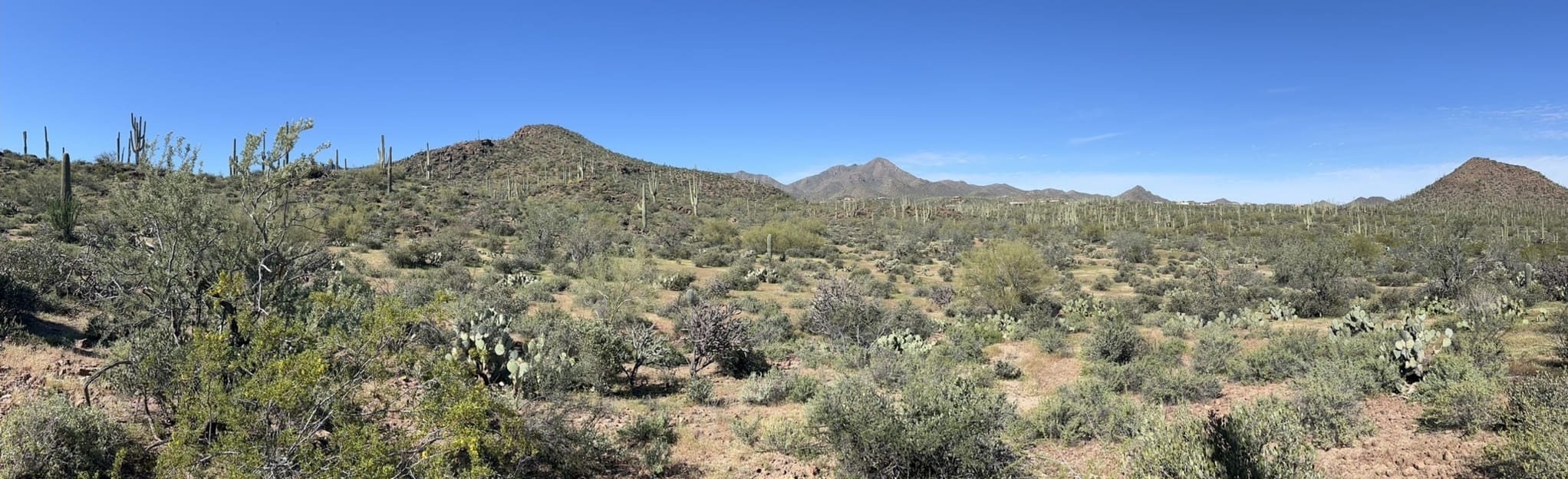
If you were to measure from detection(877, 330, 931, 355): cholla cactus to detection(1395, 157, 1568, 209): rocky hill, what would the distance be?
86.5m

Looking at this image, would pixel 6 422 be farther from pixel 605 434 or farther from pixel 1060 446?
pixel 1060 446

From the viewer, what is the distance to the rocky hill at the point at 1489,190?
71875mm

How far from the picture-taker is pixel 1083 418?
708cm

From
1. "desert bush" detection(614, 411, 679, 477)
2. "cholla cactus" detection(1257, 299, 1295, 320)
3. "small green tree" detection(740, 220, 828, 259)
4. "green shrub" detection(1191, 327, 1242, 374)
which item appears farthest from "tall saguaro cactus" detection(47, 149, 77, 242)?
"cholla cactus" detection(1257, 299, 1295, 320)

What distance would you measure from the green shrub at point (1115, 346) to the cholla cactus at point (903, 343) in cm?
263

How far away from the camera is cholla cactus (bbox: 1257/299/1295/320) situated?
14.2 meters

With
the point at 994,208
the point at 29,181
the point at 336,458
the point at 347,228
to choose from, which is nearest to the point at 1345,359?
the point at 336,458

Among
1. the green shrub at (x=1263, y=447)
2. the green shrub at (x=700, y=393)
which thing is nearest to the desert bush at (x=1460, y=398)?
the green shrub at (x=1263, y=447)

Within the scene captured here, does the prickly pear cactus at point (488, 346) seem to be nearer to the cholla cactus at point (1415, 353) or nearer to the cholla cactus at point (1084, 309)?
the cholla cactus at point (1415, 353)

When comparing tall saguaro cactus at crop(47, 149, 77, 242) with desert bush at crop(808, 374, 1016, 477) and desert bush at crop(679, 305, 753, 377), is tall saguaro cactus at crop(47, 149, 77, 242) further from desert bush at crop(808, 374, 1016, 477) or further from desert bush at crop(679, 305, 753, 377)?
desert bush at crop(808, 374, 1016, 477)

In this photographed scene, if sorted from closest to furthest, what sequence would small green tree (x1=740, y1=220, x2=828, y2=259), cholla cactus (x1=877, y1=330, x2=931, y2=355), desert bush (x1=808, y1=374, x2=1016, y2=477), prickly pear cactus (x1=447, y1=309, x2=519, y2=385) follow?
desert bush (x1=808, y1=374, x2=1016, y2=477) → prickly pear cactus (x1=447, y1=309, x2=519, y2=385) → cholla cactus (x1=877, y1=330, x2=931, y2=355) → small green tree (x1=740, y1=220, x2=828, y2=259)

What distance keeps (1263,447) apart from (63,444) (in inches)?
372

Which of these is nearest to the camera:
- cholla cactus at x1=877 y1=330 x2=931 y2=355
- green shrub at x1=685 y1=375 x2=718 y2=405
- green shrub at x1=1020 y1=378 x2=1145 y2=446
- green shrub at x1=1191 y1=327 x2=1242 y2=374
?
green shrub at x1=1020 y1=378 x2=1145 y2=446

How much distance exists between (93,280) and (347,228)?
52.6ft
